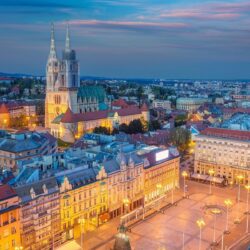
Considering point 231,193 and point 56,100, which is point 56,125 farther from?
point 231,193

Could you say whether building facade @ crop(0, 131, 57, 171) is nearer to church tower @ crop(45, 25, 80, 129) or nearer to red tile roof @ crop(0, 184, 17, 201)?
red tile roof @ crop(0, 184, 17, 201)

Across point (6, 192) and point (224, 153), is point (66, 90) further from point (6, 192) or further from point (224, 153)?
point (6, 192)

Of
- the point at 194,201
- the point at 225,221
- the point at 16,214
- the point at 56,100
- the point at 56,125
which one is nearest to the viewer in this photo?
the point at 16,214

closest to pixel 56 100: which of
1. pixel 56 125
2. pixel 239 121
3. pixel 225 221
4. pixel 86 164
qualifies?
pixel 56 125

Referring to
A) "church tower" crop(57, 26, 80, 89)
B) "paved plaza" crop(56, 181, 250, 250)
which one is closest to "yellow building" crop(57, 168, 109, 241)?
"paved plaza" crop(56, 181, 250, 250)

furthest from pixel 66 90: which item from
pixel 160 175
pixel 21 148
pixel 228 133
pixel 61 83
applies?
pixel 160 175

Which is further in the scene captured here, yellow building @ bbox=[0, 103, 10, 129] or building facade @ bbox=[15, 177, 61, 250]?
yellow building @ bbox=[0, 103, 10, 129]
